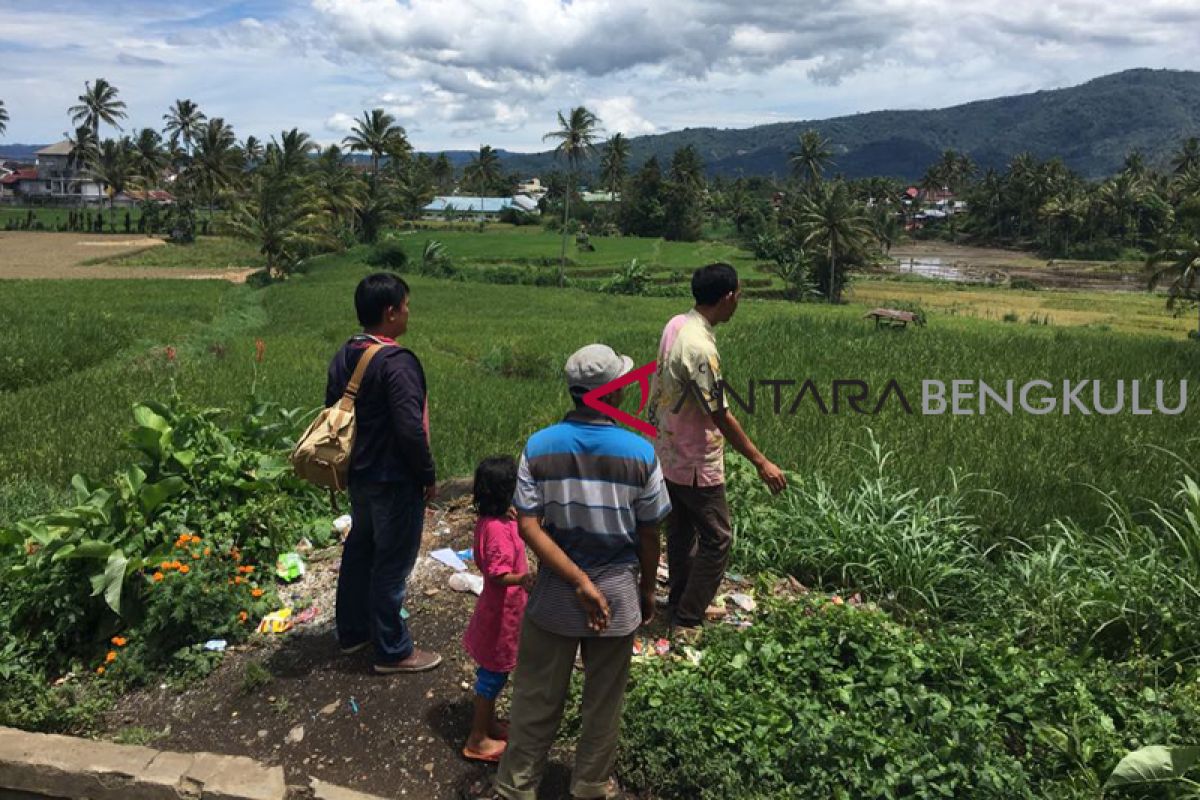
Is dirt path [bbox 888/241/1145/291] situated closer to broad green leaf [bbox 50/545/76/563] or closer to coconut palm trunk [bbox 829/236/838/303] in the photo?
coconut palm trunk [bbox 829/236/838/303]

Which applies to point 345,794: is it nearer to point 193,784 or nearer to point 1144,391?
point 193,784

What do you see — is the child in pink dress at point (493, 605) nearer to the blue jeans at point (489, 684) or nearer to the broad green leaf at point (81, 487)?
the blue jeans at point (489, 684)

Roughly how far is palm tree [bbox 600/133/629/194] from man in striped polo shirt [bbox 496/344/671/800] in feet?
267

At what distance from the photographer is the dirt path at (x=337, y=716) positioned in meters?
3.06

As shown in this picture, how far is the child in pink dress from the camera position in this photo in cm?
309

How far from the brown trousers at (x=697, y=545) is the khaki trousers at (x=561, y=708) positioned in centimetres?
109

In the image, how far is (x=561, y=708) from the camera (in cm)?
281

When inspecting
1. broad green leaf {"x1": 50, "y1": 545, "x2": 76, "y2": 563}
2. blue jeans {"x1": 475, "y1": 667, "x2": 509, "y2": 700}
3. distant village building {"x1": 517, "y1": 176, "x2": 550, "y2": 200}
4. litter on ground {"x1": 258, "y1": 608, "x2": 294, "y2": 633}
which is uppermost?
distant village building {"x1": 517, "y1": 176, "x2": 550, "y2": 200}

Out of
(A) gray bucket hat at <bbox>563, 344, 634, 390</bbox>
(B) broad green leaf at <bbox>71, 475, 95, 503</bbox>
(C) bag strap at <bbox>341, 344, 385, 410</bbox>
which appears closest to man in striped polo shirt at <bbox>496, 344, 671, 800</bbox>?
(A) gray bucket hat at <bbox>563, 344, 634, 390</bbox>

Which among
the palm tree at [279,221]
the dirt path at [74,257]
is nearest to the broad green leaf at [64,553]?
the dirt path at [74,257]

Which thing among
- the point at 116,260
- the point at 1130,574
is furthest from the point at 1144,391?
the point at 116,260

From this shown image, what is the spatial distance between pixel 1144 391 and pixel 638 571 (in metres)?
8.93

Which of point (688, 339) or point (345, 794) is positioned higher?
point (688, 339)

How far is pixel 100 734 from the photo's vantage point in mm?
3393
